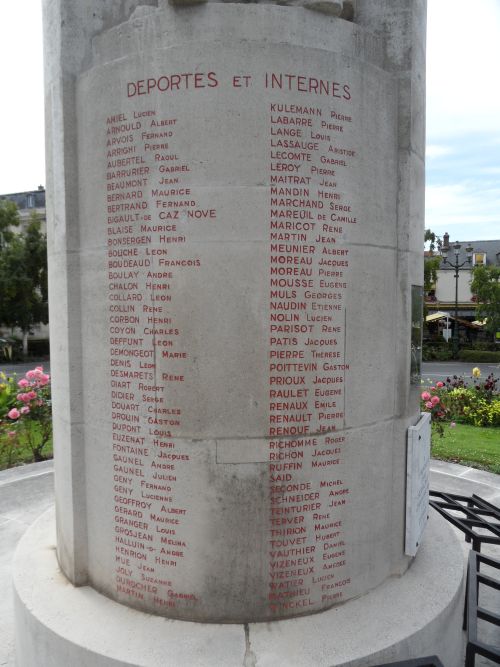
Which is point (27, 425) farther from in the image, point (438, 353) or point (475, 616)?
point (438, 353)

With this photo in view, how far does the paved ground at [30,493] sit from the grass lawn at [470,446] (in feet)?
2.98

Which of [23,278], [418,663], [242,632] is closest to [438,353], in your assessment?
[23,278]

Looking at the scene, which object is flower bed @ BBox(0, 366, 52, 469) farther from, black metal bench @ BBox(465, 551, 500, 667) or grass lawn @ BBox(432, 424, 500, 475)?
black metal bench @ BBox(465, 551, 500, 667)

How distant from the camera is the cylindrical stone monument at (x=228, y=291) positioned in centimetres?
349

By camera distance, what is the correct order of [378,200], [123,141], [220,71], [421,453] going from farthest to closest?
1. [421,453]
2. [378,200]
3. [123,141]
4. [220,71]

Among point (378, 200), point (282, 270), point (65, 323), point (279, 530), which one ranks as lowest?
point (279, 530)

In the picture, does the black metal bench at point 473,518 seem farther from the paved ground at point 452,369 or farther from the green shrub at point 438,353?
the green shrub at point 438,353

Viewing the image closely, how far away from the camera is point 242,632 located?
11.4ft

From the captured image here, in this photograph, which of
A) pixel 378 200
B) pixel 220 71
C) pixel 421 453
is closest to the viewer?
pixel 220 71

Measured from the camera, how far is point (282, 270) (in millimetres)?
3541

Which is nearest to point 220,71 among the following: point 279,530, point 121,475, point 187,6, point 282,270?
point 187,6

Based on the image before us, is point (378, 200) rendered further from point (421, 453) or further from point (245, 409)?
point (421, 453)

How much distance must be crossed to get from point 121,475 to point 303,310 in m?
1.79

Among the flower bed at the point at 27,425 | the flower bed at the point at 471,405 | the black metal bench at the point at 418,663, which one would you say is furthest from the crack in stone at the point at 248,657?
the flower bed at the point at 471,405
